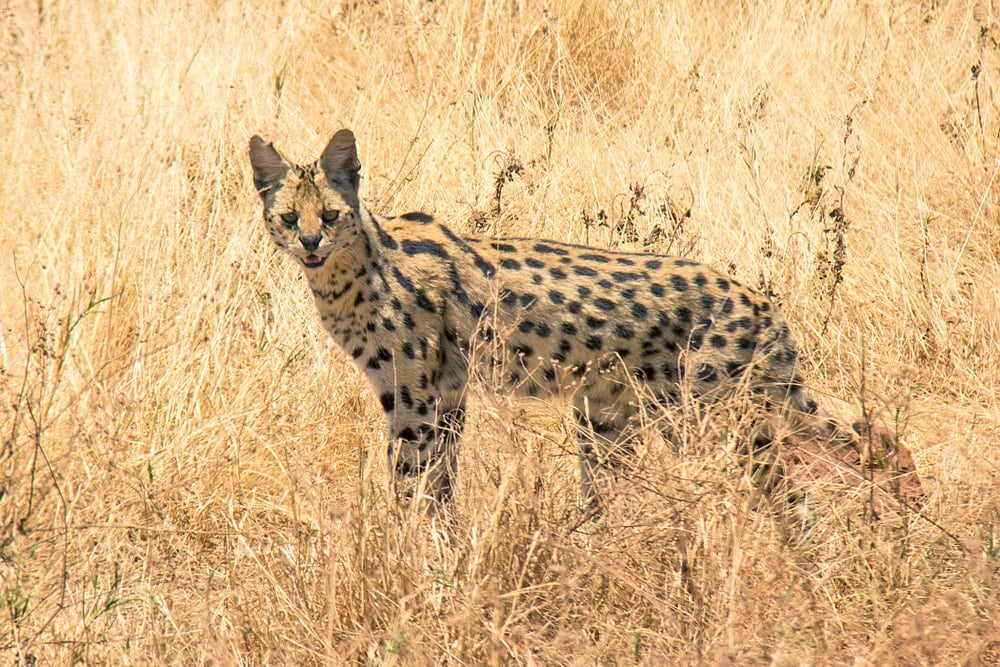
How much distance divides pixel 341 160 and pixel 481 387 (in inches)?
67.3

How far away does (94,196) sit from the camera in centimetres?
583

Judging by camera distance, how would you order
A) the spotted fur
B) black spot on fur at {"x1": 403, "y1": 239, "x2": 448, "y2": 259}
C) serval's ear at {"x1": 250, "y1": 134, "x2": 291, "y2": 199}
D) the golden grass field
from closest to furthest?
the golden grass field, the spotted fur, serval's ear at {"x1": 250, "y1": 134, "x2": 291, "y2": 199}, black spot on fur at {"x1": 403, "y1": 239, "x2": 448, "y2": 259}

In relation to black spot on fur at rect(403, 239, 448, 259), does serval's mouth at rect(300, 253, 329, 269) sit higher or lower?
lower

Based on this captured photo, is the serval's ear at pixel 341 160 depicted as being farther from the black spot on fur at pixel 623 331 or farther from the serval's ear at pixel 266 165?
the black spot on fur at pixel 623 331

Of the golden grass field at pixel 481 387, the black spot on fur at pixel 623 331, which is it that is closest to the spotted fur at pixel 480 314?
the black spot on fur at pixel 623 331

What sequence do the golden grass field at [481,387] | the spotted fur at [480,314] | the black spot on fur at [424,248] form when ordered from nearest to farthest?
the golden grass field at [481,387], the spotted fur at [480,314], the black spot on fur at [424,248]

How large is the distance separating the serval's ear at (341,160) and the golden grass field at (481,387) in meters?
0.75

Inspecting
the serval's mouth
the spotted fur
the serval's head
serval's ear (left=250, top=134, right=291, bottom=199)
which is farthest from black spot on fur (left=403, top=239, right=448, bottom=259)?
serval's ear (left=250, top=134, right=291, bottom=199)

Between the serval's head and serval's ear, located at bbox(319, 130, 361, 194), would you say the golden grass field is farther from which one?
serval's ear, located at bbox(319, 130, 361, 194)

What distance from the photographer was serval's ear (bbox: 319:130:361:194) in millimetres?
5062

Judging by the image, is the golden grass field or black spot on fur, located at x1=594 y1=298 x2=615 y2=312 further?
black spot on fur, located at x1=594 y1=298 x2=615 y2=312

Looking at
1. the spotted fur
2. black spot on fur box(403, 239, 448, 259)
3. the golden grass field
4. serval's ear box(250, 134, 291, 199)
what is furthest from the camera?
black spot on fur box(403, 239, 448, 259)

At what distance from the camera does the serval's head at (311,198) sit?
4.95 metres

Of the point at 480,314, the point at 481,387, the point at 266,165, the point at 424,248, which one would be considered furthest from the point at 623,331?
the point at 266,165
